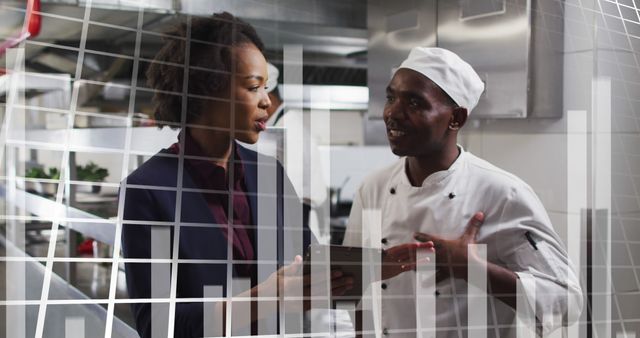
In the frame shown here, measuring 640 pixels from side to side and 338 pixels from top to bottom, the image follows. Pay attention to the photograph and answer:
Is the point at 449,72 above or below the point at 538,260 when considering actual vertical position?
above

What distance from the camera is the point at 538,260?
3.65ft

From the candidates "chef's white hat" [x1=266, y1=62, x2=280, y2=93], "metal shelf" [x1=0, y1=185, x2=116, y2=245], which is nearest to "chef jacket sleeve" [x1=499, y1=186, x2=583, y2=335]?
"chef's white hat" [x1=266, y1=62, x2=280, y2=93]

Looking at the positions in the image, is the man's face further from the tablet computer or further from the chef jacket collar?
the tablet computer

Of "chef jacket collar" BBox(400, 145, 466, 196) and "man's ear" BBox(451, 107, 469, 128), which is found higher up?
"man's ear" BBox(451, 107, 469, 128)

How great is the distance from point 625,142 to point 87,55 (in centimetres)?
84

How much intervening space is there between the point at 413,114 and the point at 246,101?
239mm

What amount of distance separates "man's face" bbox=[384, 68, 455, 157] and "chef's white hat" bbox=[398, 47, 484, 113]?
13 millimetres

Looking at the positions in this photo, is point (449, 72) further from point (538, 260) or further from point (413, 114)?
point (538, 260)

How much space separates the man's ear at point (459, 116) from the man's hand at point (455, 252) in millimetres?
133

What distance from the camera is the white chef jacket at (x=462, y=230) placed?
106cm

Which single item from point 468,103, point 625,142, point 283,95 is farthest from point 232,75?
point 625,142

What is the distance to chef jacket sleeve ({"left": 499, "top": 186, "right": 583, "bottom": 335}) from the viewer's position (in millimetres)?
1100

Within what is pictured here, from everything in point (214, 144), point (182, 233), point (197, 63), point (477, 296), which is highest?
point (197, 63)

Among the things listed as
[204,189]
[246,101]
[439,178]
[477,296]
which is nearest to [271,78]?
[246,101]
